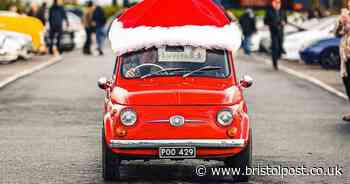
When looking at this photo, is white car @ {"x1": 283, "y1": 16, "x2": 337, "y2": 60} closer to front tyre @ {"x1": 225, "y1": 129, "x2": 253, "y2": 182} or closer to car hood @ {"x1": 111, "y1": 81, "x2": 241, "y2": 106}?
car hood @ {"x1": 111, "y1": 81, "x2": 241, "y2": 106}

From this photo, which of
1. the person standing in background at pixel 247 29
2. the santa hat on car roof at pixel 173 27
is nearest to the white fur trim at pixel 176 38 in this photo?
the santa hat on car roof at pixel 173 27

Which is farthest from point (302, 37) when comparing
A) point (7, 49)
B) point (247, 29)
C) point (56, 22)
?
point (7, 49)

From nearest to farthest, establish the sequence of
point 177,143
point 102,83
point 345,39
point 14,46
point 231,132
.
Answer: point 177,143 → point 231,132 → point 102,83 → point 345,39 → point 14,46

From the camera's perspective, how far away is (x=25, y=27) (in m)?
35.2

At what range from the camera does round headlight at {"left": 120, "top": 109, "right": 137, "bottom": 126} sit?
10.8 m

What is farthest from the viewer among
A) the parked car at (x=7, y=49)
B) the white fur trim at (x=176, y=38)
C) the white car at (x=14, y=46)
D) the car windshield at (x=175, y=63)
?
the white car at (x=14, y=46)

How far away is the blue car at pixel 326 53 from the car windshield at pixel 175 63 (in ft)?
62.5

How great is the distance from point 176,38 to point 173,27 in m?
0.27

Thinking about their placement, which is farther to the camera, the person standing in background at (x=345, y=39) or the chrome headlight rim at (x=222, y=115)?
the person standing in background at (x=345, y=39)

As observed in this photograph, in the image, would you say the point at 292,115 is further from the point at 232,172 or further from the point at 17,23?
the point at 17,23

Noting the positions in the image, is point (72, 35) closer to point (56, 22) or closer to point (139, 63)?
point (56, 22)

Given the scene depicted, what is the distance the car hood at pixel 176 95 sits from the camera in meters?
10.9

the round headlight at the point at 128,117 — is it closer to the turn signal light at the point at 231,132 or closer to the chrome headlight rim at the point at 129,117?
the chrome headlight rim at the point at 129,117

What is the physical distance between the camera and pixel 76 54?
39.4 meters
